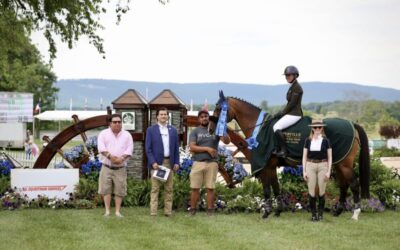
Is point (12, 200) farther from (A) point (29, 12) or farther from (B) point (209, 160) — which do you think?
(A) point (29, 12)

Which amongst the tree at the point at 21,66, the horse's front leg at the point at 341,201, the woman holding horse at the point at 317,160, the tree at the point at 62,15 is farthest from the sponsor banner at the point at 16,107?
the woman holding horse at the point at 317,160

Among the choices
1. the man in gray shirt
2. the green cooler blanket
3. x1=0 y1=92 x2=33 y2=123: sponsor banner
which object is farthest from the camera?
x1=0 y1=92 x2=33 y2=123: sponsor banner

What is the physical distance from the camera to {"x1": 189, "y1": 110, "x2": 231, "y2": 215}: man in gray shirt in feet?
32.1

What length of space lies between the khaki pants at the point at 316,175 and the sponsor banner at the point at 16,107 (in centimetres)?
3294

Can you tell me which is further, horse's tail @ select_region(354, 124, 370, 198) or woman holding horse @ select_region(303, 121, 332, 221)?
horse's tail @ select_region(354, 124, 370, 198)

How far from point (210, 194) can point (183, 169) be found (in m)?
1.37

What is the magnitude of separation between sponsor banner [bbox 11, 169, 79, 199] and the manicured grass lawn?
57 cm

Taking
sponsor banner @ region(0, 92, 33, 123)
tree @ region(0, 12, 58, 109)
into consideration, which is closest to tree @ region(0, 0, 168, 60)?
tree @ region(0, 12, 58, 109)

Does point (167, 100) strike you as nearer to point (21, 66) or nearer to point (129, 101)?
point (129, 101)

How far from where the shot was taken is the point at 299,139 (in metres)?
9.61

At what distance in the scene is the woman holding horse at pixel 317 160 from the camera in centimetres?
922

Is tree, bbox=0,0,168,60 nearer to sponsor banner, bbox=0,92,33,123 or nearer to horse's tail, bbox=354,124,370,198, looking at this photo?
horse's tail, bbox=354,124,370,198

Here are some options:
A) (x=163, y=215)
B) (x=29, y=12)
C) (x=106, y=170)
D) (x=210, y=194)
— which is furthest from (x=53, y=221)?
(x=29, y=12)

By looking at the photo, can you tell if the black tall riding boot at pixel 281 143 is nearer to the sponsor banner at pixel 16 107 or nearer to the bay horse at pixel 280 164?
the bay horse at pixel 280 164
